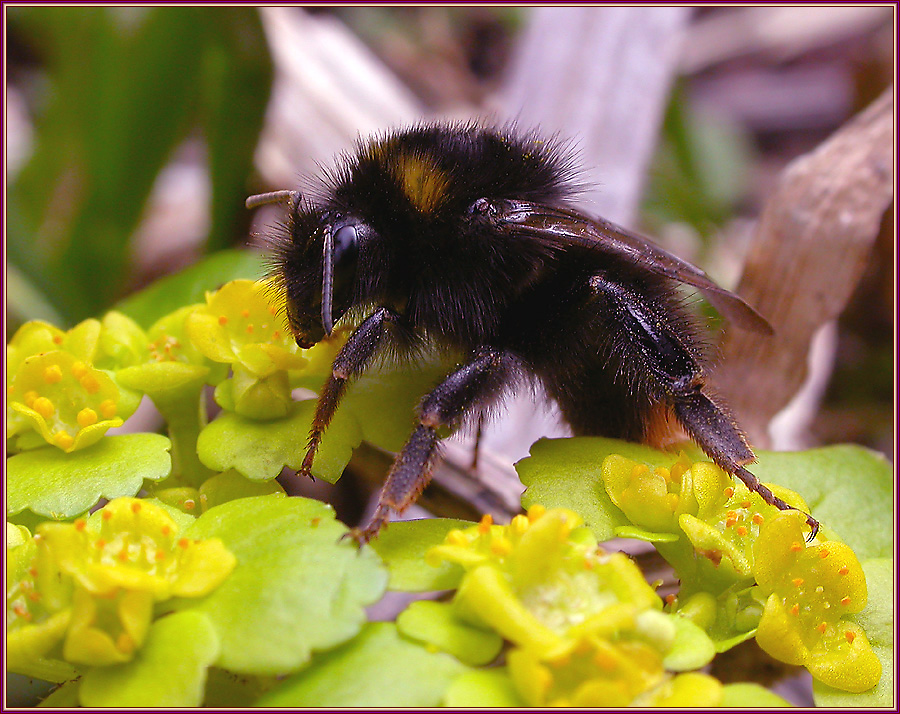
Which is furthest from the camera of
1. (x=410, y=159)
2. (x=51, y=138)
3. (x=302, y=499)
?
(x=51, y=138)

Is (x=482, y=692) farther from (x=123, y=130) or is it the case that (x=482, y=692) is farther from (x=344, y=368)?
(x=123, y=130)

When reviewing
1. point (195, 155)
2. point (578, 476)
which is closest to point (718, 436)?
point (578, 476)

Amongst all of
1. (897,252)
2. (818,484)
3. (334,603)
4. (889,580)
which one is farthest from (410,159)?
(897,252)

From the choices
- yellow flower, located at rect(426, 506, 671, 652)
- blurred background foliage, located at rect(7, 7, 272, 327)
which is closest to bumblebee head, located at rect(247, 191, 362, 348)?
yellow flower, located at rect(426, 506, 671, 652)

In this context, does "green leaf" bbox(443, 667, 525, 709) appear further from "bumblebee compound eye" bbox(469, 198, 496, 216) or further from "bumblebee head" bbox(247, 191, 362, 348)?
"bumblebee compound eye" bbox(469, 198, 496, 216)

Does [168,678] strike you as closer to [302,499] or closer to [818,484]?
[302,499]

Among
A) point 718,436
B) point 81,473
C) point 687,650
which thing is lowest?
point 81,473

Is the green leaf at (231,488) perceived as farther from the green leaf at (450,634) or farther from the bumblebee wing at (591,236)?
the bumblebee wing at (591,236)
